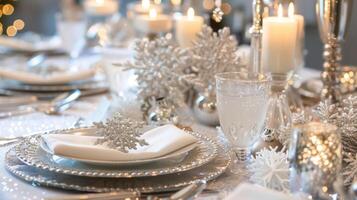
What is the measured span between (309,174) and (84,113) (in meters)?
0.70

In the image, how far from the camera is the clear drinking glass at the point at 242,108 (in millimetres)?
995

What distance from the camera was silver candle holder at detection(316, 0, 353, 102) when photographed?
1.26 meters

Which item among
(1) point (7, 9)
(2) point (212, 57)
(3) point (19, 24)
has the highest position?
(2) point (212, 57)

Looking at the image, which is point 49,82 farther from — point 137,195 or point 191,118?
point 137,195

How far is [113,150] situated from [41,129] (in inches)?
15.5

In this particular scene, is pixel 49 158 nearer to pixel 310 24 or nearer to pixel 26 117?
pixel 26 117

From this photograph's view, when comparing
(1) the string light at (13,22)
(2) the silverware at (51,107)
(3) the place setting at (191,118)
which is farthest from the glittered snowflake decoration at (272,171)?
(1) the string light at (13,22)

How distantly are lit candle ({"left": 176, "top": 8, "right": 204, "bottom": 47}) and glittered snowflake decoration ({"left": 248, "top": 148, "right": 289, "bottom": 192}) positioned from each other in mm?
720

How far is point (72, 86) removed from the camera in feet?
5.25

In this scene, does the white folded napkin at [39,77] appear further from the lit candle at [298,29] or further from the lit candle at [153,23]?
the lit candle at [298,29]

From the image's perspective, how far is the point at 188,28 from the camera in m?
1.59

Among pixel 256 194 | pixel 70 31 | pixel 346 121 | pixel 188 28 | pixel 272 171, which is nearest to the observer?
pixel 256 194

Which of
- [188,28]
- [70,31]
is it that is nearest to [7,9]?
[70,31]

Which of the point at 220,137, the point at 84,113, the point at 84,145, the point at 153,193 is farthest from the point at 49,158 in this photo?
the point at 84,113
